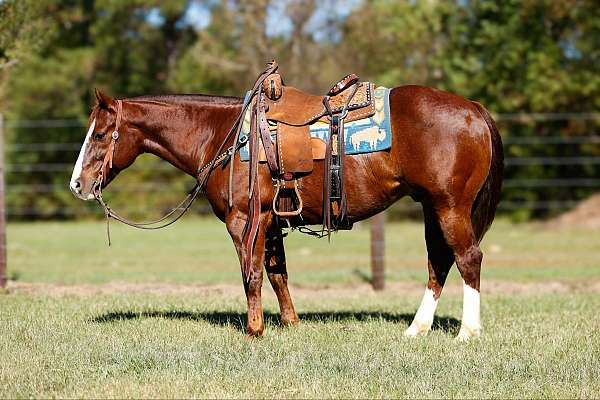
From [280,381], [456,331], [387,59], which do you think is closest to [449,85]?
[387,59]

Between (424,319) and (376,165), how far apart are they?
151cm

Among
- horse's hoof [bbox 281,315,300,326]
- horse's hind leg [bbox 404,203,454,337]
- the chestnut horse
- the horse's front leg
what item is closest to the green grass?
horse's hoof [bbox 281,315,300,326]

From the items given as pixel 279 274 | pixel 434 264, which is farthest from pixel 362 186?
pixel 279 274

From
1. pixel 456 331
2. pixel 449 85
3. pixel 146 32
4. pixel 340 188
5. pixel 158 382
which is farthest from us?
pixel 146 32

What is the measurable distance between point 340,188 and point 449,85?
1864cm

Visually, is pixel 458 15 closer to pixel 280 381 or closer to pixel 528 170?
pixel 528 170

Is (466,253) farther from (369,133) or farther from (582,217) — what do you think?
(582,217)

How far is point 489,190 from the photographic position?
22.5 ft

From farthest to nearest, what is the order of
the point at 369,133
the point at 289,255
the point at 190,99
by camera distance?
the point at 289,255, the point at 190,99, the point at 369,133

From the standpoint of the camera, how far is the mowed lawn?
5.11 metres

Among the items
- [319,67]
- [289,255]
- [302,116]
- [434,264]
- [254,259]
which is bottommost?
[289,255]

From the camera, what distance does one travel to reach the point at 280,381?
16.9 feet

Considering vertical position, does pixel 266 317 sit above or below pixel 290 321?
below

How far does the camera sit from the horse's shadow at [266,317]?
757 cm
